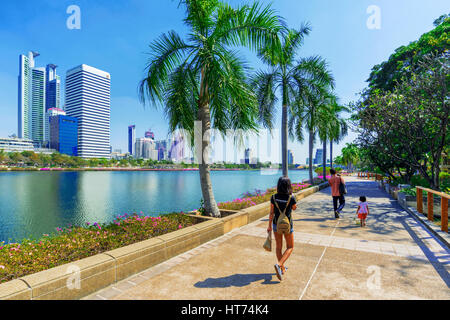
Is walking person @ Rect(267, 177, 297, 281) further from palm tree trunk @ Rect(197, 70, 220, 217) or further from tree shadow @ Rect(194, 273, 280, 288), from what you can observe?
palm tree trunk @ Rect(197, 70, 220, 217)

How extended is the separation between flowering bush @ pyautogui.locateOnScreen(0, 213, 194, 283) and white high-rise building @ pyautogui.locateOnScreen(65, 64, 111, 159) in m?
181

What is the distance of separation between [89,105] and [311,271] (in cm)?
18755

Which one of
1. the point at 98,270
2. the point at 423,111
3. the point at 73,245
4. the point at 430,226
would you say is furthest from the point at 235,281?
the point at 423,111

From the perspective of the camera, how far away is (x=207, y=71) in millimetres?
5980

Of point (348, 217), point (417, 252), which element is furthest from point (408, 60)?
point (417, 252)

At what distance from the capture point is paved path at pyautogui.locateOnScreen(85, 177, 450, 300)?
3461 millimetres

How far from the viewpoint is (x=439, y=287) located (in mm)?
3641

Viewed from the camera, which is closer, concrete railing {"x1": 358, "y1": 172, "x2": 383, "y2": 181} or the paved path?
the paved path

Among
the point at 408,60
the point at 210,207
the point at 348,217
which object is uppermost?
the point at 408,60

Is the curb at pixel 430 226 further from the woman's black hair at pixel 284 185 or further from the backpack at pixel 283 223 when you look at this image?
the woman's black hair at pixel 284 185

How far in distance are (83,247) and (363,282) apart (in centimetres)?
477

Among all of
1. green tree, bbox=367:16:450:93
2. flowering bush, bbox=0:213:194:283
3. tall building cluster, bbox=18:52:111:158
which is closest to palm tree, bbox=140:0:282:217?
flowering bush, bbox=0:213:194:283
